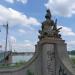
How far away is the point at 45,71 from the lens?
19438 millimetres

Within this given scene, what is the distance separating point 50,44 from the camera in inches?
758

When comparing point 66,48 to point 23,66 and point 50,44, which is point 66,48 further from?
point 23,66

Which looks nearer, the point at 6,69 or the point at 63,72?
the point at 63,72

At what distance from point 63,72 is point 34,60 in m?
2.20

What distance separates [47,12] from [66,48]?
252 cm

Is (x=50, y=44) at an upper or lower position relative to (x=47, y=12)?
lower

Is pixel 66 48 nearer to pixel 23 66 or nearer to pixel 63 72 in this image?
pixel 63 72

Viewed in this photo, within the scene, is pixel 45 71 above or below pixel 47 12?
below

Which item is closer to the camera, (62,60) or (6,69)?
(62,60)

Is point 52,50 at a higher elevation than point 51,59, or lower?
higher

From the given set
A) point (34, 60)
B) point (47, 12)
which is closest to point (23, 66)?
point (34, 60)

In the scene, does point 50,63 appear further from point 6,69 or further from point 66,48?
point 6,69

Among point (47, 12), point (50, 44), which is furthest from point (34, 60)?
point (47, 12)

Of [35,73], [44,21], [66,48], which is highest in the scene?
[44,21]
